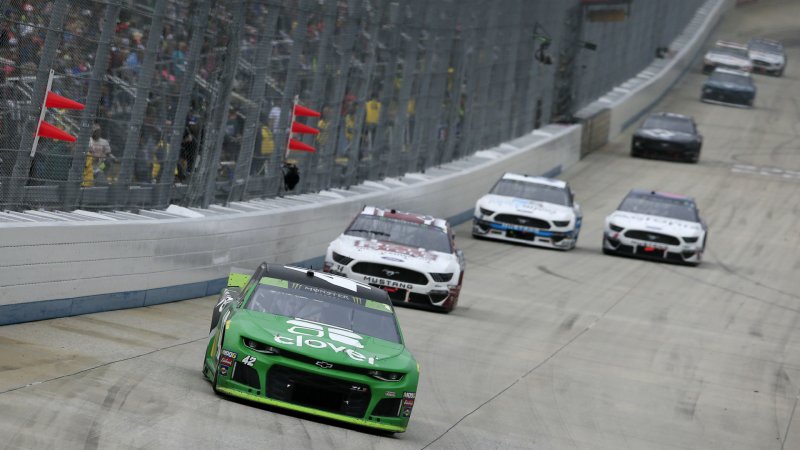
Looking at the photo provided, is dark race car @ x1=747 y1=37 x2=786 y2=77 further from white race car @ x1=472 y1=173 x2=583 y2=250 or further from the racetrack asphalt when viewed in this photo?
white race car @ x1=472 y1=173 x2=583 y2=250

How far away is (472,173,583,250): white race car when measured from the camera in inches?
1081

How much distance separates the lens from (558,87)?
147 ft

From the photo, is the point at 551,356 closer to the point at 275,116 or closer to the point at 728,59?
the point at 275,116

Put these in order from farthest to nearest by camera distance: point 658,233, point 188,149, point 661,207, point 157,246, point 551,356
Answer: point 661,207 → point 658,233 → point 188,149 → point 551,356 → point 157,246

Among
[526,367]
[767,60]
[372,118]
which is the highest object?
[767,60]

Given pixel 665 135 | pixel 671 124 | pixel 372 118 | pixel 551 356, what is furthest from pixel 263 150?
pixel 671 124

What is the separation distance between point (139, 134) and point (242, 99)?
327 centimetres

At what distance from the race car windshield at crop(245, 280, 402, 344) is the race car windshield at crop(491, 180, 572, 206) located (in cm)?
1602

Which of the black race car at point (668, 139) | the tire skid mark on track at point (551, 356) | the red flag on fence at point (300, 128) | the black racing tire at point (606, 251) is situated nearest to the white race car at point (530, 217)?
the black racing tire at point (606, 251)

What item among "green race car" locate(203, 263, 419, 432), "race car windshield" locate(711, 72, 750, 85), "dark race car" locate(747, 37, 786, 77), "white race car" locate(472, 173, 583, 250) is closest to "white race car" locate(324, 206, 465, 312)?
"green race car" locate(203, 263, 419, 432)

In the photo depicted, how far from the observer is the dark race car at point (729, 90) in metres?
56.6

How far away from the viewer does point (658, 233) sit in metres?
27.0

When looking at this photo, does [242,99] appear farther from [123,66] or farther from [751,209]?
[751,209]

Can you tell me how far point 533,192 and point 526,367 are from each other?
13.0 meters
